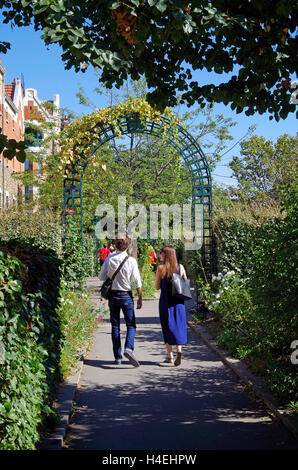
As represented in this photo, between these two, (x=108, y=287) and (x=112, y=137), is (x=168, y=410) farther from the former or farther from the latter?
(x=112, y=137)

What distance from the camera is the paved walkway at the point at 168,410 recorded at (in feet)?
15.9

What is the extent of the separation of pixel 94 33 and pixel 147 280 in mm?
13289

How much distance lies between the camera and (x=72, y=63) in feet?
19.9

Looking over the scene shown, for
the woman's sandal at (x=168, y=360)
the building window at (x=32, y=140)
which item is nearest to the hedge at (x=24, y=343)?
the building window at (x=32, y=140)

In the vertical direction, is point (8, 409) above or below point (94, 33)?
below

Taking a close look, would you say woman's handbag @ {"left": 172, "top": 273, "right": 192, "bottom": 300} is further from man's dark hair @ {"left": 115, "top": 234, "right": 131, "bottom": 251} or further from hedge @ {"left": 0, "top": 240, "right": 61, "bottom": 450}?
hedge @ {"left": 0, "top": 240, "right": 61, "bottom": 450}

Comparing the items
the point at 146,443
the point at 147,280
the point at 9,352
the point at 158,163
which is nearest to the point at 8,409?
the point at 9,352

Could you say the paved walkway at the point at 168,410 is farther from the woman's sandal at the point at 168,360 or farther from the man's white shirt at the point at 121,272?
the man's white shirt at the point at 121,272

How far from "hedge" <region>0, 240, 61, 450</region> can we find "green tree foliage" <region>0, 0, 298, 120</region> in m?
2.02

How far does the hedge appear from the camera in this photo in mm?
3553

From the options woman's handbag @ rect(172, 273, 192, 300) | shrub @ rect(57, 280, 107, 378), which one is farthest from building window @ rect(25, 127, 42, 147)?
woman's handbag @ rect(172, 273, 192, 300)

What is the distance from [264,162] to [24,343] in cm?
3582

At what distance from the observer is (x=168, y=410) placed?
5.89m
